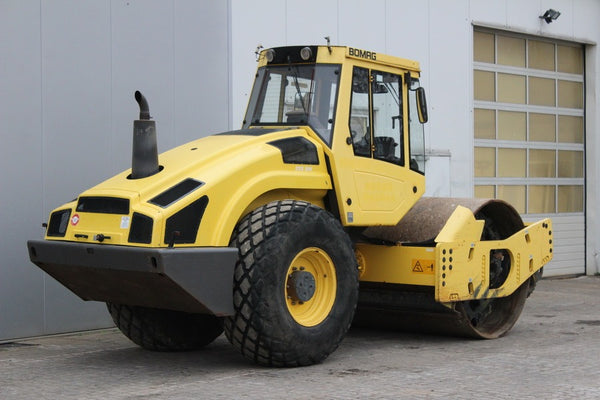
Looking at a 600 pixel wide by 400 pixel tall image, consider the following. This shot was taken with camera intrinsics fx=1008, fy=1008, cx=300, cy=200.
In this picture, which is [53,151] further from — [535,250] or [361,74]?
[535,250]

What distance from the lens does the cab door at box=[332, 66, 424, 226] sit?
8672mm

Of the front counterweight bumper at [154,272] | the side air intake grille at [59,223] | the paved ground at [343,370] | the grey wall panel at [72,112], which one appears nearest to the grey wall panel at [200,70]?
the grey wall panel at [72,112]

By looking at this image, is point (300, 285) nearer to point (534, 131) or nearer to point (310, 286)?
point (310, 286)

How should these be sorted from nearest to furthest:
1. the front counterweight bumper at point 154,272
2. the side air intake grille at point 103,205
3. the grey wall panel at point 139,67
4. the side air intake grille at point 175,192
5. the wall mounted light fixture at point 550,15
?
the front counterweight bumper at point 154,272 → the side air intake grille at point 175,192 → the side air intake grille at point 103,205 → the grey wall panel at point 139,67 → the wall mounted light fixture at point 550,15

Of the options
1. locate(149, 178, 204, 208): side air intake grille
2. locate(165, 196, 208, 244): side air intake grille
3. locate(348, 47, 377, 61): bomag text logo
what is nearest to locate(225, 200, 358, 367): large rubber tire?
locate(165, 196, 208, 244): side air intake grille

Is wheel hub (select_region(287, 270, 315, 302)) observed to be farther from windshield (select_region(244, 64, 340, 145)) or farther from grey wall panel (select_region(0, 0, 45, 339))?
grey wall panel (select_region(0, 0, 45, 339))

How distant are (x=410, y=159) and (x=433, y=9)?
210 inches

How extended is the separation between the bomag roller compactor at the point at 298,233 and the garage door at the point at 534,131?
17.4ft

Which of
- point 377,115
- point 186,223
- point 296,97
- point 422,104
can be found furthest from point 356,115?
point 186,223

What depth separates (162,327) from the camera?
866cm

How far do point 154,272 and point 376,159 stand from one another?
2622mm

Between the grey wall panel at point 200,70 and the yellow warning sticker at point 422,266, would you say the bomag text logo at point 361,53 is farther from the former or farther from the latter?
the grey wall panel at point 200,70

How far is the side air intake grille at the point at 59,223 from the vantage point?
26.5ft

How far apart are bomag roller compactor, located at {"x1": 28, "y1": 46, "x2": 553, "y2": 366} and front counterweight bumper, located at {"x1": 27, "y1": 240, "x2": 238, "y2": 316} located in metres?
0.01
